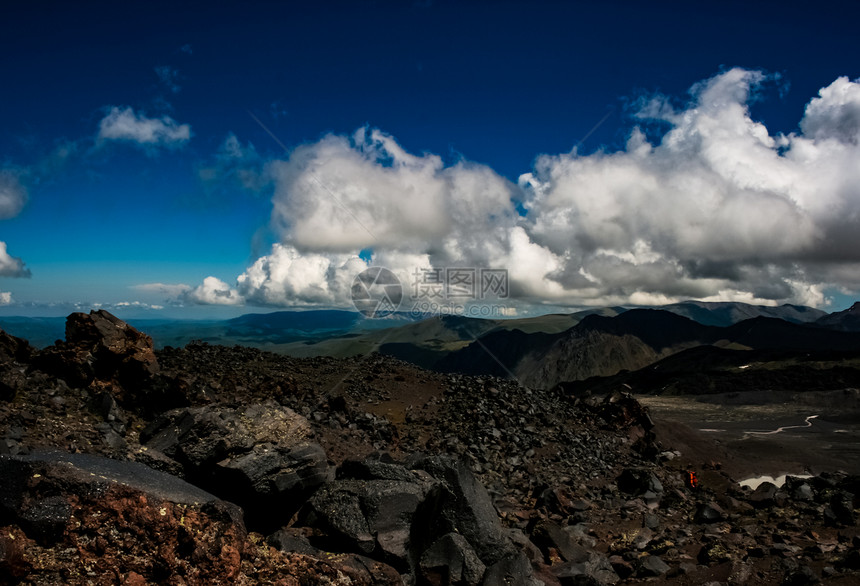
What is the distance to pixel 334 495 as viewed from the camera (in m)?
11.0

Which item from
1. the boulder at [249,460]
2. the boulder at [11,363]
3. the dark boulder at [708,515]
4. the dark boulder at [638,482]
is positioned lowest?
the dark boulder at [638,482]

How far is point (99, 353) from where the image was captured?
1938cm

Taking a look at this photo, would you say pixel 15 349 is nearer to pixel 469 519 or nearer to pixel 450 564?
pixel 469 519

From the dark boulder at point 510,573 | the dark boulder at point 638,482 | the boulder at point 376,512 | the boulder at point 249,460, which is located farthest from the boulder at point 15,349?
the dark boulder at point 638,482

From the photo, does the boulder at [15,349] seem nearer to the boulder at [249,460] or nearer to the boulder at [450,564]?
the boulder at [249,460]

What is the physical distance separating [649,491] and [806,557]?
9677mm

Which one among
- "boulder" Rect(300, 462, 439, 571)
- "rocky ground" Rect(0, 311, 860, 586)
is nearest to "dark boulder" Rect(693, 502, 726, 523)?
"rocky ground" Rect(0, 311, 860, 586)

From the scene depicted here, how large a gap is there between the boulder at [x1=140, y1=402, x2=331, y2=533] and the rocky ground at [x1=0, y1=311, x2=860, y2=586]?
0.05 metres

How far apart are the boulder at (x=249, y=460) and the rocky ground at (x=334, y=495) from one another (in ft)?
0.16

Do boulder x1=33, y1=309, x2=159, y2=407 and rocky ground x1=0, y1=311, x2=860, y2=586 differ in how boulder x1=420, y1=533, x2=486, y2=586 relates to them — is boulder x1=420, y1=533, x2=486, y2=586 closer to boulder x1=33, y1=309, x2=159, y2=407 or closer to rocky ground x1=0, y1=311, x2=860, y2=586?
rocky ground x1=0, y1=311, x2=860, y2=586

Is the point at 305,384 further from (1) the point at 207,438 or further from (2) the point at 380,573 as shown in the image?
(2) the point at 380,573

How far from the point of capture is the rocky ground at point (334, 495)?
6.75m

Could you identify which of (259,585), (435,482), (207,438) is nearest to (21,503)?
(259,585)

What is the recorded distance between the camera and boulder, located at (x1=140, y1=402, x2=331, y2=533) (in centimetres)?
1120
